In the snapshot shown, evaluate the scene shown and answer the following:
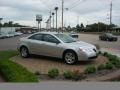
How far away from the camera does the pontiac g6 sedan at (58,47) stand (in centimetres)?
1504

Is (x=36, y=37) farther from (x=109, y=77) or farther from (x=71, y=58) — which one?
(x=109, y=77)

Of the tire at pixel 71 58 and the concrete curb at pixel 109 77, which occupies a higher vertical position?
the tire at pixel 71 58

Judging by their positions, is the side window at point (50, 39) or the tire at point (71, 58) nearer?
the tire at point (71, 58)

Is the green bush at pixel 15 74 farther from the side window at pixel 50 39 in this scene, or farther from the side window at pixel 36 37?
the side window at pixel 36 37

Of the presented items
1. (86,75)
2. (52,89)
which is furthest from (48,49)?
(52,89)

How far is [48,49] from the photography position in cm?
1595

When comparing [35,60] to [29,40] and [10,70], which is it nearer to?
[29,40]

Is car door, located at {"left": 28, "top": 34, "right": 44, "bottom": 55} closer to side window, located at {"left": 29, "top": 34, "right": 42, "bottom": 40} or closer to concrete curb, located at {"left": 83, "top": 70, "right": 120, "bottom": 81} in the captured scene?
side window, located at {"left": 29, "top": 34, "right": 42, "bottom": 40}

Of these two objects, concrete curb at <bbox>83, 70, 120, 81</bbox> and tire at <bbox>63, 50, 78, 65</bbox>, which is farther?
tire at <bbox>63, 50, 78, 65</bbox>

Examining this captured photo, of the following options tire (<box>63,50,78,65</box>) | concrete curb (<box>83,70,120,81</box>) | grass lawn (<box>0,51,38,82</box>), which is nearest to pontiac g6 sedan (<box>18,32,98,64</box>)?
tire (<box>63,50,78,65</box>)

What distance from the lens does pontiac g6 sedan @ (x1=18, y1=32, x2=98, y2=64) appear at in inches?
592

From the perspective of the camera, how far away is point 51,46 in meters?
15.8

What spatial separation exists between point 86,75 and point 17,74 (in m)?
3.28

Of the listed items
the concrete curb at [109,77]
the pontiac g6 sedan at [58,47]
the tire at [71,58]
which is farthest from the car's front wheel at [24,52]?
the concrete curb at [109,77]
